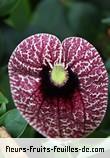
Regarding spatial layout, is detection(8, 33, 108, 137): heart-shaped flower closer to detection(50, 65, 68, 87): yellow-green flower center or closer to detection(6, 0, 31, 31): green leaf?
detection(50, 65, 68, 87): yellow-green flower center

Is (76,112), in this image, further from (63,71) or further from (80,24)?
(80,24)

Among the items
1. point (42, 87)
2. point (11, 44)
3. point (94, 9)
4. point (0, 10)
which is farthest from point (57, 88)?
point (94, 9)

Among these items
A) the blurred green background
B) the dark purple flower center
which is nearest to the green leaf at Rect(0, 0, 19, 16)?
the blurred green background

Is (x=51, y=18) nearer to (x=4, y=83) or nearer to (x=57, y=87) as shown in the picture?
(x=4, y=83)

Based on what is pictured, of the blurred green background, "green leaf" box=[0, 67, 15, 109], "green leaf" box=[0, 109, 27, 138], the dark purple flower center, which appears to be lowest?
"green leaf" box=[0, 109, 27, 138]

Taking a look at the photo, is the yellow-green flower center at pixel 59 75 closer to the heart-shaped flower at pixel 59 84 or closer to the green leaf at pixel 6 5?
the heart-shaped flower at pixel 59 84

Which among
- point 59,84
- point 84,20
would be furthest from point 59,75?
point 84,20

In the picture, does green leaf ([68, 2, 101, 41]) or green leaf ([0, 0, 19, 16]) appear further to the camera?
green leaf ([68, 2, 101, 41])
